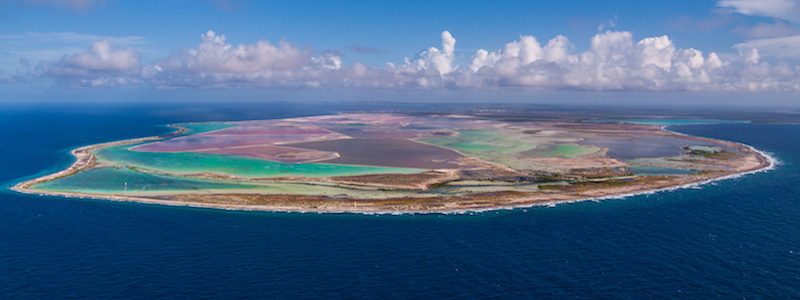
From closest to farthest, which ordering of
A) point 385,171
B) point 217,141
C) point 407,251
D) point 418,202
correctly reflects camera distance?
1. point 407,251
2. point 418,202
3. point 385,171
4. point 217,141

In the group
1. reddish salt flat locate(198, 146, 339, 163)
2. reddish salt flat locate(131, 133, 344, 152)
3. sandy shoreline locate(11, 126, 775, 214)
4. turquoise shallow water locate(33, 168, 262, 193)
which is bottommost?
sandy shoreline locate(11, 126, 775, 214)

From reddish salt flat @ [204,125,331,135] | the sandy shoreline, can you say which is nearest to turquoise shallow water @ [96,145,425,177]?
the sandy shoreline

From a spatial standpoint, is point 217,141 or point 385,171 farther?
point 217,141

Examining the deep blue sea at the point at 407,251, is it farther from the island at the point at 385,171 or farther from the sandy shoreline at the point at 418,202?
the island at the point at 385,171

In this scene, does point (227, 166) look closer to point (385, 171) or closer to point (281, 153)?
point (281, 153)

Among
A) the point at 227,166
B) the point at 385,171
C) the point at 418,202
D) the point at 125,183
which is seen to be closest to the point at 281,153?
the point at 227,166

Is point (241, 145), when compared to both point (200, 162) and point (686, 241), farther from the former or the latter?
point (686, 241)

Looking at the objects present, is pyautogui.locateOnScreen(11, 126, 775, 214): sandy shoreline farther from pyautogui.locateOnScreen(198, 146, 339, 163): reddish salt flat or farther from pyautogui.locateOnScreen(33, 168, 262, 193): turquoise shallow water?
pyautogui.locateOnScreen(198, 146, 339, 163): reddish salt flat
